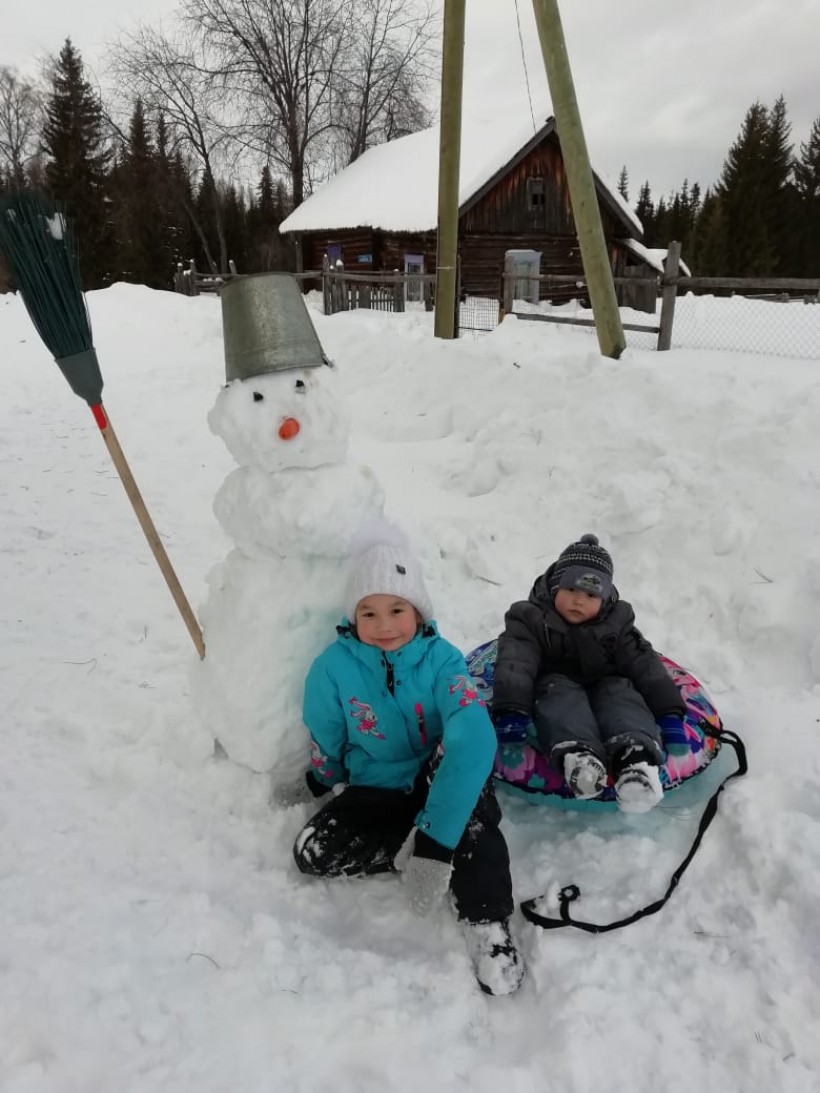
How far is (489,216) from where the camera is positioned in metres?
16.5

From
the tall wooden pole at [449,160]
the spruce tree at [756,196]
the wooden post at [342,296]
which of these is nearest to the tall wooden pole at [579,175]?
the tall wooden pole at [449,160]

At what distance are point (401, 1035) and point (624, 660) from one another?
4.89 ft

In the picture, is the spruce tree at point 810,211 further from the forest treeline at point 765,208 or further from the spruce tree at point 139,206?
the spruce tree at point 139,206

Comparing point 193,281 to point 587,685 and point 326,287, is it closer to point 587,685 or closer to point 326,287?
point 326,287

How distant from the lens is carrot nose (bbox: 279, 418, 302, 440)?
7.59 feet

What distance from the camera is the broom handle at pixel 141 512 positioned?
2.38 m

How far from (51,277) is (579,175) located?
462 centimetres

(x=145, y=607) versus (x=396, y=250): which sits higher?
(x=396, y=250)

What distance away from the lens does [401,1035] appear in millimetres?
1799

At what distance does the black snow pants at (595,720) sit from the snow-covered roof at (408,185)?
13372 mm

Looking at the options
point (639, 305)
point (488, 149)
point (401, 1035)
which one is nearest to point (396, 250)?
point (488, 149)

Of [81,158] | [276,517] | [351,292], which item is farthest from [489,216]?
[81,158]

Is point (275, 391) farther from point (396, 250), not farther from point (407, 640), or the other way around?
point (396, 250)

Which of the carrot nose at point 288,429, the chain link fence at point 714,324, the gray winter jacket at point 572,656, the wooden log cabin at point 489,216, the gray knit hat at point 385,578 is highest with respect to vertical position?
the wooden log cabin at point 489,216
